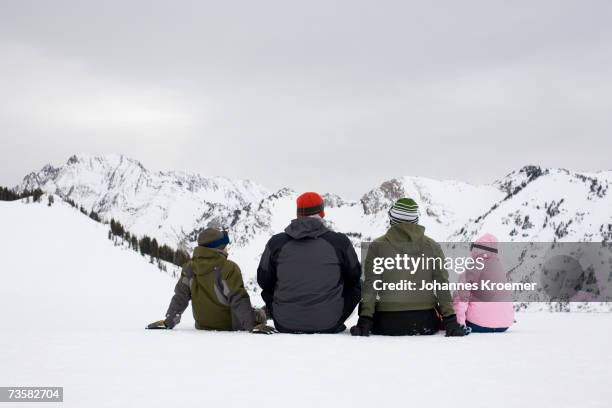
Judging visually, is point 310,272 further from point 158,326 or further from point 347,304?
point 158,326

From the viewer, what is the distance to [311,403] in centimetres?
396

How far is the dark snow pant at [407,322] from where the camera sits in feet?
23.5

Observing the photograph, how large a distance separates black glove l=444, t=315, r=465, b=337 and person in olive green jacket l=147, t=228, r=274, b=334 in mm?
2440

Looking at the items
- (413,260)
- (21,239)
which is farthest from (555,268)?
(413,260)

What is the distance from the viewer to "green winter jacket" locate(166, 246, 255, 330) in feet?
24.8

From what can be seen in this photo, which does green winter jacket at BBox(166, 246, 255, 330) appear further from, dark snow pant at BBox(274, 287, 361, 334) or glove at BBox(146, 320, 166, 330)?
dark snow pant at BBox(274, 287, 361, 334)

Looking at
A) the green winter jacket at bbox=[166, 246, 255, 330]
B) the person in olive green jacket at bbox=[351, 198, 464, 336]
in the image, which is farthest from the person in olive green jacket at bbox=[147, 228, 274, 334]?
the person in olive green jacket at bbox=[351, 198, 464, 336]

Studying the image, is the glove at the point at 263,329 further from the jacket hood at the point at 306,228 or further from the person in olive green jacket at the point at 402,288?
the jacket hood at the point at 306,228

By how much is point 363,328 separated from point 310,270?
1.01m

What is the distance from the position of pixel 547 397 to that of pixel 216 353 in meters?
3.22

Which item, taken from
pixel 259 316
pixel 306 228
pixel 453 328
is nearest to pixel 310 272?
pixel 306 228

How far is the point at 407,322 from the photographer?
717 centimetres

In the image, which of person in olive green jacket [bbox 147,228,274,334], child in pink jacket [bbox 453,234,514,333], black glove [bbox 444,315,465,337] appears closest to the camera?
black glove [bbox 444,315,465,337]

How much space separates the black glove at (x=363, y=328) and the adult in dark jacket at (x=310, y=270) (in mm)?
393
